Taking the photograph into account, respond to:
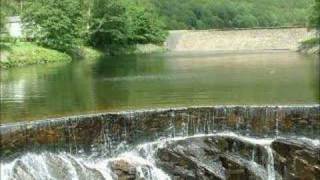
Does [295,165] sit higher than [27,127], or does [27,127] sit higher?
[27,127]

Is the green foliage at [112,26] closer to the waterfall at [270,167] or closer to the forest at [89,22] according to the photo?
the forest at [89,22]

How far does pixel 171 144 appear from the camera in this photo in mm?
16547

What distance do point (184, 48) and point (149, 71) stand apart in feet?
124

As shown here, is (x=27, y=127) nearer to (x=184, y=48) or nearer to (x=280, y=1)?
(x=184, y=48)

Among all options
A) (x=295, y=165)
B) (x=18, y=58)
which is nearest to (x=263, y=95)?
(x=295, y=165)

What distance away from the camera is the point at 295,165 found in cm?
1620

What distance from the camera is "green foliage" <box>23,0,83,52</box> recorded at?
49188mm

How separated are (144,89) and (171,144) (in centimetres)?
775

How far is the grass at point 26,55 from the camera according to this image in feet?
131

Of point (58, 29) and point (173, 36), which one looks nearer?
point (58, 29)

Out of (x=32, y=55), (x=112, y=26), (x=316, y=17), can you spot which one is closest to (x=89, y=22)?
(x=112, y=26)

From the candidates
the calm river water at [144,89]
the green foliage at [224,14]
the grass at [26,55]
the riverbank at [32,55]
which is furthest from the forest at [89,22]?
the green foliage at [224,14]

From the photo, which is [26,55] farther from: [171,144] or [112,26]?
[171,144]

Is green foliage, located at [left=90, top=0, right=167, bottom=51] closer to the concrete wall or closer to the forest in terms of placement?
the forest
